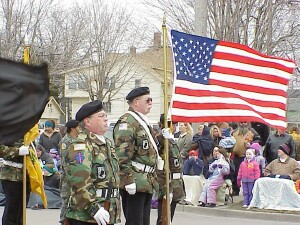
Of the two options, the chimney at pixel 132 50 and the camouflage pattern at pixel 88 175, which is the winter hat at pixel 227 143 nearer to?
the camouflage pattern at pixel 88 175

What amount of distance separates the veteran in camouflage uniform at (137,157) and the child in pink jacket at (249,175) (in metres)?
5.89

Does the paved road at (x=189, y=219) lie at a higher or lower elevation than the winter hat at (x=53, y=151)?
lower

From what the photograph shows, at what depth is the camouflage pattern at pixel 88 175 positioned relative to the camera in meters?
5.86

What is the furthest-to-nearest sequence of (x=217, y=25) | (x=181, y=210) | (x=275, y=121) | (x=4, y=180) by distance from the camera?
1. (x=217, y=25)
2. (x=181, y=210)
3. (x=4, y=180)
4. (x=275, y=121)

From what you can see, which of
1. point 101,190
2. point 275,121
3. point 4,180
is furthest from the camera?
point 4,180

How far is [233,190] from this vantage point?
1468 cm

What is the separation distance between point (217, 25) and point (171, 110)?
1744cm

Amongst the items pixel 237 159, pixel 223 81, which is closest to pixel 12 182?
pixel 223 81

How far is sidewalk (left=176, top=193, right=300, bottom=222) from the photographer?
482 inches

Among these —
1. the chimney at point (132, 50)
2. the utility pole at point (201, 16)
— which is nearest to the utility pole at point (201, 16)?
the utility pole at point (201, 16)

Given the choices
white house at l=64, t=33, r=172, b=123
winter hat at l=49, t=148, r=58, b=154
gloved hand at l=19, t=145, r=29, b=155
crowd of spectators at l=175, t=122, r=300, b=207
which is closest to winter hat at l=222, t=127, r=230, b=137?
crowd of spectators at l=175, t=122, r=300, b=207

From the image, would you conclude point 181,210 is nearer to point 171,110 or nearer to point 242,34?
point 171,110

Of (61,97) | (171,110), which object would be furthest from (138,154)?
(61,97)

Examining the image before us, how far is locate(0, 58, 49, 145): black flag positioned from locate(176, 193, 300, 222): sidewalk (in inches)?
396
